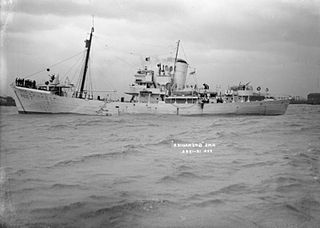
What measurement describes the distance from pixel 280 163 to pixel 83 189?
3377 mm

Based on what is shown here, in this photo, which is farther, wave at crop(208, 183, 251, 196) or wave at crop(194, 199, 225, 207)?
wave at crop(208, 183, 251, 196)

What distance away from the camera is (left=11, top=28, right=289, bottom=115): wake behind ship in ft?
63.1

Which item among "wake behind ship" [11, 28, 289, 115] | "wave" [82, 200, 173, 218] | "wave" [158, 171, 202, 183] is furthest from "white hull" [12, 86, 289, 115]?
"wave" [82, 200, 173, 218]

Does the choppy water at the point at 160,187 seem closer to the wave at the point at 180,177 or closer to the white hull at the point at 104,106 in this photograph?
the wave at the point at 180,177

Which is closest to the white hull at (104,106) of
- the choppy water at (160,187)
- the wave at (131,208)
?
the choppy water at (160,187)

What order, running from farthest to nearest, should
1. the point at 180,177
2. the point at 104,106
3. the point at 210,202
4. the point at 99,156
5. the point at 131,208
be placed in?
the point at 104,106 → the point at 99,156 → the point at 180,177 → the point at 210,202 → the point at 131,208

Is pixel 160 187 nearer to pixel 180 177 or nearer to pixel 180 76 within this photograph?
pixel 180 177

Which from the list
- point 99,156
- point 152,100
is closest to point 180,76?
point 152,100

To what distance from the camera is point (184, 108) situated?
1991cm

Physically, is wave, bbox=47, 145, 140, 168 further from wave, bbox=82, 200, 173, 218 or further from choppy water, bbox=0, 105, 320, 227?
wave, bbox=82, 200, 173, 218

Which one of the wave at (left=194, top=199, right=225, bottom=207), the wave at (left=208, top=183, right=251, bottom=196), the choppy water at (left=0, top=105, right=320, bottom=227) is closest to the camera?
the choppy water at (left=0, top=105, right=320, bottom=227)

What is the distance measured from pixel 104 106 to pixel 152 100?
148 inches

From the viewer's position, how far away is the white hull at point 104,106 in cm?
1923

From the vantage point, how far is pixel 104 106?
19.9 m
